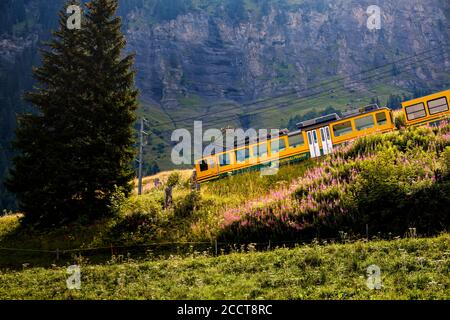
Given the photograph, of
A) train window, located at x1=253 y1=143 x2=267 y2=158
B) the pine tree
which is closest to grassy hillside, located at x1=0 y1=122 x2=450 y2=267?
the pine tree

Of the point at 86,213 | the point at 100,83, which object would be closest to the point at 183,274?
the point at 86,213

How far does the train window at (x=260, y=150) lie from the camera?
32188mm

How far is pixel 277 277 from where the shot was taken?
10852 mm

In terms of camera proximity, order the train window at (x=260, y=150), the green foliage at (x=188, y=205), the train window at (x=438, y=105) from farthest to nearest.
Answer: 1. the train window at (x=260, y=150)
2. the train window at (x=438, y=105)
3. the green foliage at (x=188, y=205)

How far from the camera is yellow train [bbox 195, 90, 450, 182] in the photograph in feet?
99.7

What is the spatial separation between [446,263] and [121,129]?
1963 centimetres

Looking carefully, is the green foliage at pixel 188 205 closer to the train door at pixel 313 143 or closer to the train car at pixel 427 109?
the train door at pixel 313 143

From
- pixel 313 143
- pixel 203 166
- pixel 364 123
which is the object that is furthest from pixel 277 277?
pixel 203 166

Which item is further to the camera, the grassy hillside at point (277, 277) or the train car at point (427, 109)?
the train car at point (427, 109)

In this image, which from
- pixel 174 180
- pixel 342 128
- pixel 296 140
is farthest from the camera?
pixel 174 180

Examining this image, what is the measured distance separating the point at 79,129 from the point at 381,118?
67.7 ft

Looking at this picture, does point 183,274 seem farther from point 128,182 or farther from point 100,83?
point 100,83

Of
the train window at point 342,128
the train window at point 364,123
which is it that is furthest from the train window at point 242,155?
the train window at point 364,123

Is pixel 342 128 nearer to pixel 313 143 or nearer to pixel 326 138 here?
pixel 326 138
